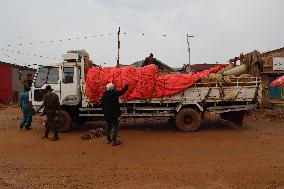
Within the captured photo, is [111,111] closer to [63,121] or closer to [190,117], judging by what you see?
[63,121]

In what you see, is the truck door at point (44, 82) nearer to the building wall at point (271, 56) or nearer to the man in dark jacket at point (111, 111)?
the man in dark jacket at point (111, 111)

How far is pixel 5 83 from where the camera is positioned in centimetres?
3006

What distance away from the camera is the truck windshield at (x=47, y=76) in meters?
13.3

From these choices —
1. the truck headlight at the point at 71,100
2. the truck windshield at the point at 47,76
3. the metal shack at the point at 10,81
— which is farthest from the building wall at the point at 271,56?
the truck windshield at the point at 47,76

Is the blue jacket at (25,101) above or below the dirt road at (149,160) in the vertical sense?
above

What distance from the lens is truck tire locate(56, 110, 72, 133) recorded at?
43.3 ft

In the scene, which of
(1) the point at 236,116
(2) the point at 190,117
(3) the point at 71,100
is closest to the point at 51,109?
(3) the point at 71,100

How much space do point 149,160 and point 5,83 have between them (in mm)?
24105

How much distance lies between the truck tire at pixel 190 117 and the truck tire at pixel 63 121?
12.3 ft

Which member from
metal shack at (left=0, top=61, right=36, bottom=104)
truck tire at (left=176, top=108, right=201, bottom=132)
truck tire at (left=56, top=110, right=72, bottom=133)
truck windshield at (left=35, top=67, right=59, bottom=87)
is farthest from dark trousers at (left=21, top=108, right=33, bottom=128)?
metal shack at (left=0, top=61, right=36, bottom=104)

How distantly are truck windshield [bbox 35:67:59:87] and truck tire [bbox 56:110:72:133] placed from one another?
3.81 ft

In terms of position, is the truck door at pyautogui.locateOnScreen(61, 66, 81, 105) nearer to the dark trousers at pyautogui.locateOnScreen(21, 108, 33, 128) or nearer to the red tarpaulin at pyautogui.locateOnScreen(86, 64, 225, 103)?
the red tarpaulin at pyautogui.locateOnScreen(86, 64, 225, 103)

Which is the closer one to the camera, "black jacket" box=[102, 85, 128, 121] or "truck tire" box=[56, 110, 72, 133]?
"black jacket" box=[102, 85, 128, 121]

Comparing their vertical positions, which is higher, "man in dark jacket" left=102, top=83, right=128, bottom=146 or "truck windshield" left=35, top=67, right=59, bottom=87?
"truck windshield" left=35, top=67, right=59, bottom=87
